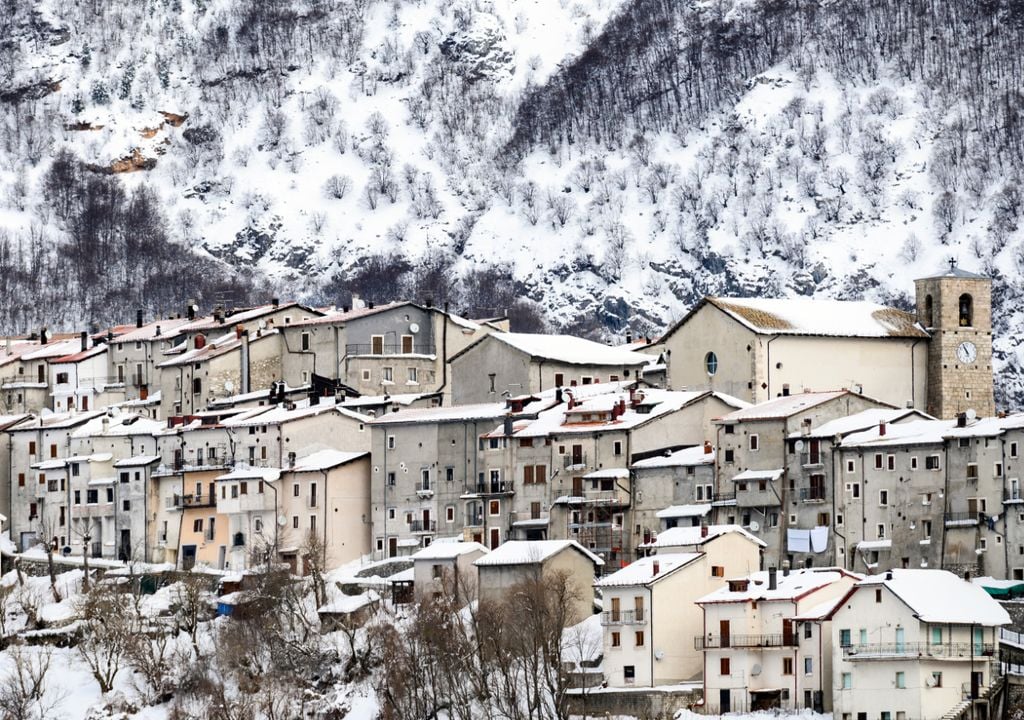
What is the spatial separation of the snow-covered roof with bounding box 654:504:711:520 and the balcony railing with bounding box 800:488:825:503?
3796 mm

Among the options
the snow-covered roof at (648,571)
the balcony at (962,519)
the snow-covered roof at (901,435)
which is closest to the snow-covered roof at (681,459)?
the snow-covered roof at (901,435)

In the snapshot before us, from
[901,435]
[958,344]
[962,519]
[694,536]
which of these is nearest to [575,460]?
[694,536]

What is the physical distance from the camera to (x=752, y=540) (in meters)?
102

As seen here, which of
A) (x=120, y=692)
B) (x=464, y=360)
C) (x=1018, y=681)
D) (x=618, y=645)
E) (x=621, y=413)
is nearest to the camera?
(x=1018, y=681)

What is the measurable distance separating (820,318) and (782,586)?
31961 mm

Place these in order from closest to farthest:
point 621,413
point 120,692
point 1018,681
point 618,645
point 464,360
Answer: point 1018,681, point 618,645, point 120,692, point 621,413, point 464,360

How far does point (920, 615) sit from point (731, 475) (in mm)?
19084

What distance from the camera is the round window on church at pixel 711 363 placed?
4924 inches

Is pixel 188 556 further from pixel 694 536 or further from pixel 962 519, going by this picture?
pixel 962 519

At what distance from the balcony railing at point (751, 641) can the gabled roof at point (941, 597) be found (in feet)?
9.28

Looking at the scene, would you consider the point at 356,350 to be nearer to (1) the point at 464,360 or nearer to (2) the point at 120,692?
(1) the point at 464,360

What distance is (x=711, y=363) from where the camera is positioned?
12538 cm

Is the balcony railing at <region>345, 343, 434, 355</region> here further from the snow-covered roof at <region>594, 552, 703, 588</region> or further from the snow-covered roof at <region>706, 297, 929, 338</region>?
the snow-covered roof at <region>594, 552, 703, 588</region>

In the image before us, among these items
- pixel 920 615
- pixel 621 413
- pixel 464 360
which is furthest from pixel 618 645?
pixel 464 360
